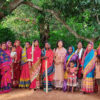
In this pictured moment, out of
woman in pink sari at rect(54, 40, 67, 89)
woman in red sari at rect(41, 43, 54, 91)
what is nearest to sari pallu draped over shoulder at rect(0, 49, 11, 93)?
woman in red sari at rect(41, 43, 54, 91)

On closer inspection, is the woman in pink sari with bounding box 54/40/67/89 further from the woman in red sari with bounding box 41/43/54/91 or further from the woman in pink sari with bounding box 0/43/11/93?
the woman in pink sari with bounding box 0/43/11/93

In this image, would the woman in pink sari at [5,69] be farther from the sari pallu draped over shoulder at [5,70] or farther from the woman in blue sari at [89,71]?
the woman in blue sari at [89,71]

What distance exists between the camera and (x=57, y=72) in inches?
274

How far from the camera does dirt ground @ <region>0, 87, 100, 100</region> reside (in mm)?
5883

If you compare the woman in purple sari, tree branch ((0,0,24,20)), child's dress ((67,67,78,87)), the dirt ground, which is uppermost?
tree branch ((0,0,24,20))

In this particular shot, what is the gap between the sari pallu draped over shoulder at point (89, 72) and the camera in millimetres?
6102

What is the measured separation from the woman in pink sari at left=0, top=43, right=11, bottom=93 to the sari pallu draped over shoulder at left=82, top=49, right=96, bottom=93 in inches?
104

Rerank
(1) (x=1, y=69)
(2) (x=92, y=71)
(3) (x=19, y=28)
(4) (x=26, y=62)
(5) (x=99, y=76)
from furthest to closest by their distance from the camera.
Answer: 1. (3) (x=19, y=28)
2. (4) (x=26, y=62)
3. (1) (x=1, y=69)
4. (2) (x=92, y=71)
5. (5) (x=99, y=76)

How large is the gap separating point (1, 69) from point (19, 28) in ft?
26.1

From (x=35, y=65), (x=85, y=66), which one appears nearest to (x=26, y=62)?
(x=35, y=65)

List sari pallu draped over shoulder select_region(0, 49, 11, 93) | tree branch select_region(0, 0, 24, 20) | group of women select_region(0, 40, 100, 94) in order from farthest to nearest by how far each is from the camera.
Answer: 1. tree branch select_region(0, 0, 24, 20)
2. sari pallu draped over shoulder select_region(0, 49, 11, 93)
3. group of women select_region(0, 40, 100, 94)

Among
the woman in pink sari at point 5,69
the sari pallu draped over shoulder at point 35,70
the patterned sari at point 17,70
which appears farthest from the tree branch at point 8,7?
the sari pallu draped over shoulder at point 35,70

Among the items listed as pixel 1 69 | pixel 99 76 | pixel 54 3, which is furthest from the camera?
pixel 54 3

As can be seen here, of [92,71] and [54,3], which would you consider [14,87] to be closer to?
[92,71]
